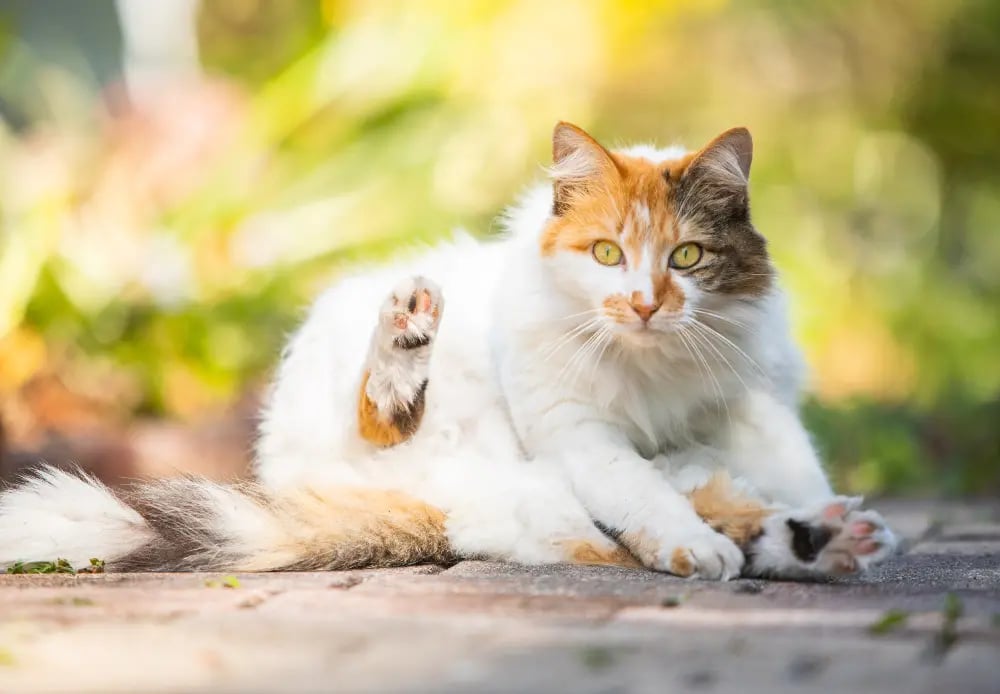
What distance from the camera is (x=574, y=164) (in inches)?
118

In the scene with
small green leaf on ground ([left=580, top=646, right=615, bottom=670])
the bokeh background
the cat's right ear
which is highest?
the bokeh background

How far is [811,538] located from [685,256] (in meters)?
0.77

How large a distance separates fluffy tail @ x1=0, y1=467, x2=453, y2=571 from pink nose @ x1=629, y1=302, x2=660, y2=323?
73cm

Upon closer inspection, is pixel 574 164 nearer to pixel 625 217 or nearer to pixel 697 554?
pixel 625 217

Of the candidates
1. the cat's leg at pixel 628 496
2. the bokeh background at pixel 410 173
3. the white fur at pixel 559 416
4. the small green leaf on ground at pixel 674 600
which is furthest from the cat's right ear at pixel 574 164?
the bokeh background at pixel 410 173

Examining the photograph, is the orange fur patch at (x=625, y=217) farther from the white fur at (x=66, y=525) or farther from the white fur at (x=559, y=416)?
the white fur at (x=66, y=525)

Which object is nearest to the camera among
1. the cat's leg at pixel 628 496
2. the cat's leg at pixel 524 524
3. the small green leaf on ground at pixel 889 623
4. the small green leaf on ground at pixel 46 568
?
the small green leaf on ground at pixel 889 623

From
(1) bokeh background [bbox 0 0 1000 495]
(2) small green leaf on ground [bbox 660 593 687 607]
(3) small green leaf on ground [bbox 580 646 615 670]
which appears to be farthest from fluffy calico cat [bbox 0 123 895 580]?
(1) bokeh background [bbox 0 0 1000 495]

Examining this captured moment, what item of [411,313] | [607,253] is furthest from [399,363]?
[607,253]

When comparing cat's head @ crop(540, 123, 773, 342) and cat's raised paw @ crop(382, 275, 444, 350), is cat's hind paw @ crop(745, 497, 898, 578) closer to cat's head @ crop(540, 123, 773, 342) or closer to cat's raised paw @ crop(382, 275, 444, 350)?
cat's head @ crop(540, 123, 773, 342)

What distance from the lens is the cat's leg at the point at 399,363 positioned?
2885mm

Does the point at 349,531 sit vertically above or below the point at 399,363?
below

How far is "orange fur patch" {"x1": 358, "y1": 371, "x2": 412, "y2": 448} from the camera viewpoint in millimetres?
2982

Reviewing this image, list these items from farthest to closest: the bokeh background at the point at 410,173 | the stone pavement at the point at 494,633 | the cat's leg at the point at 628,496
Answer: the bokeh background at the point at 410,173 < the cat's leg at the point at 628,496 < the stone pavement at the point at 494,633
